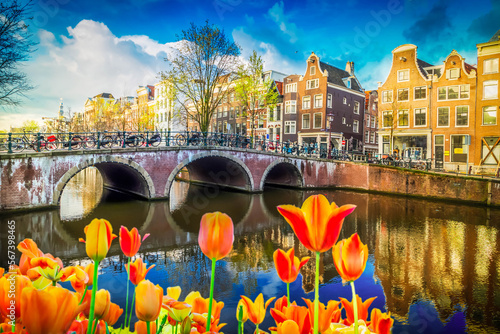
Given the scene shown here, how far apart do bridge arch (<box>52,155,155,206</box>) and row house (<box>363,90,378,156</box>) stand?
81.1ft

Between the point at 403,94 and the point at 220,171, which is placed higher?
the point at 403,94

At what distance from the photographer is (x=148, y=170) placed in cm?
1561

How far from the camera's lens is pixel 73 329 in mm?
841

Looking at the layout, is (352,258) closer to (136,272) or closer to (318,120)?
(136,272)

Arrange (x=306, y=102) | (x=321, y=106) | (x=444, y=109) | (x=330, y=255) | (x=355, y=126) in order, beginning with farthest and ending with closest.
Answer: (x=355, y=126), (x=306, y=102), (x=321, y=106), (x=444, y=109), (x=330, y=255)

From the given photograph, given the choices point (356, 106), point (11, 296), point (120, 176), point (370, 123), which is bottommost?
point (120, 176)

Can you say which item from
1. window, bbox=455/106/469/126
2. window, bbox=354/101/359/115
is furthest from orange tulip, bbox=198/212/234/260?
window, bbox=354/101/359/115

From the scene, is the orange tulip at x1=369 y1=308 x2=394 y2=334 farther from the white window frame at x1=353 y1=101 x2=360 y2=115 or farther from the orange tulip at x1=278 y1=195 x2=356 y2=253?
the white window frame at x1=353 y1=101 x2=360 y2=115

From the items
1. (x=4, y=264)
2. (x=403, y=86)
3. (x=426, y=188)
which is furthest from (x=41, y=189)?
(x=403, y=86)

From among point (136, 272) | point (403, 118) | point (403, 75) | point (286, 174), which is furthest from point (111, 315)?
point (403, 75)

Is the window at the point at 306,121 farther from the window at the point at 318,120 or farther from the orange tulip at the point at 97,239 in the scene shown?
the orange tulip at the point at 97,239

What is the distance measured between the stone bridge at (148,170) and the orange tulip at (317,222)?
13861 millimetres

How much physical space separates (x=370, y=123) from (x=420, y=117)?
10.6 meters

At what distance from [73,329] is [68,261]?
7.88 metres
